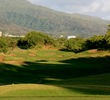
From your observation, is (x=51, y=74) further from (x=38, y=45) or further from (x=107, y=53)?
(x=38, y=45)

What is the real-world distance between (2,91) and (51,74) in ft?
98.4

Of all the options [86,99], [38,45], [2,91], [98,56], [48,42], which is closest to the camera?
[86,99]

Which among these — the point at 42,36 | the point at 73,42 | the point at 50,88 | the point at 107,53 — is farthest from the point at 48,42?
the point at 50,88

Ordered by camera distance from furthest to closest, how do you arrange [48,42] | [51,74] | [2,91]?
[48,42]
[51,74]
[2,91]

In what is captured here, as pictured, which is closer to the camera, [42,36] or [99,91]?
[99,91]

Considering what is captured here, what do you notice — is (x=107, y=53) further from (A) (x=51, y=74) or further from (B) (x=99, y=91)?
(B) (x=99, y=91)

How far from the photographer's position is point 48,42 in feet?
569

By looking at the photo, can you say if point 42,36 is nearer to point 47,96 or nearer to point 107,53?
point 107,53

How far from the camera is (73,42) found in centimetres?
14862

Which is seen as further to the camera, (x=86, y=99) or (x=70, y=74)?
(x=70, y=74)

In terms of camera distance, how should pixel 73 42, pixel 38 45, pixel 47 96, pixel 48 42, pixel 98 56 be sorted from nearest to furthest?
pixel 47 96 → pixel 98 56 → pixel 73 42 → pixel 38 45 → pixel 48 42

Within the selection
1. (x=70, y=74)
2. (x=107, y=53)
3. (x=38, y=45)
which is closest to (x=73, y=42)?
(x=38, y=45)

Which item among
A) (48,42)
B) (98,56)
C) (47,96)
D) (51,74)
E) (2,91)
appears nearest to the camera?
(47,96)

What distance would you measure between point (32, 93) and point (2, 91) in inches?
77.9
